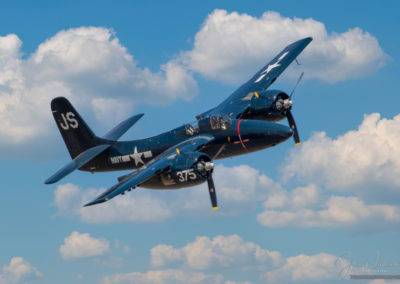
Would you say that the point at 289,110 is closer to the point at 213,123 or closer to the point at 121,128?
the point at 213,123

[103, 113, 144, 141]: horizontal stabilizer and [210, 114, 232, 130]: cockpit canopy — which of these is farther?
[103, 113, 144, 141]: horizontal stabilizer

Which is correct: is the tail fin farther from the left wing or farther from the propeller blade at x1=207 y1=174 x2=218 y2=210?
the propeller blade at x1=207 y1=174 x2=218 y2=210

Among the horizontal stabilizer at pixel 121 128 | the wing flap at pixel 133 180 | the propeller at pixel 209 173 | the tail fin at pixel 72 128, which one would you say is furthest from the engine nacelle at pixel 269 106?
the tail fin at pixel 72 128

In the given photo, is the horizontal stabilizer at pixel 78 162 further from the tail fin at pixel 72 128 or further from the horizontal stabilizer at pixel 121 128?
the horizontal stabilizer at pixel 121 128

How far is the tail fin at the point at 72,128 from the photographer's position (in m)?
47.9

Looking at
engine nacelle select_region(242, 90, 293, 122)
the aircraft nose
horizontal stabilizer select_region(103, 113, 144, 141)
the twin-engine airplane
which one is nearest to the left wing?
the twin-engine airplane

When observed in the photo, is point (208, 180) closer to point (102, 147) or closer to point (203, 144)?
point (203, 144)

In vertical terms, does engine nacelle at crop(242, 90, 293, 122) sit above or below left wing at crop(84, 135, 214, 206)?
above

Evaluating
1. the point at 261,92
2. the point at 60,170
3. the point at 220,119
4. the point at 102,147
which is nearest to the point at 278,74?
the point at 261,92

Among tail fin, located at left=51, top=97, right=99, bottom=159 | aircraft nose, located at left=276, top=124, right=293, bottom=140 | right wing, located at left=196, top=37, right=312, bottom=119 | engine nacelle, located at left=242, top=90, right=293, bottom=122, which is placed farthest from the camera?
tail fin, located at left=51, top=97, right=99, bottom=159

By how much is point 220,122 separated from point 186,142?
2900 mm

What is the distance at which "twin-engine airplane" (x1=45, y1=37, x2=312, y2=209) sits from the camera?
1483 inches

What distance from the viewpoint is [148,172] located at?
38.0m

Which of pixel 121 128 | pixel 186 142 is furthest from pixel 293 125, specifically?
pixel 121 128
